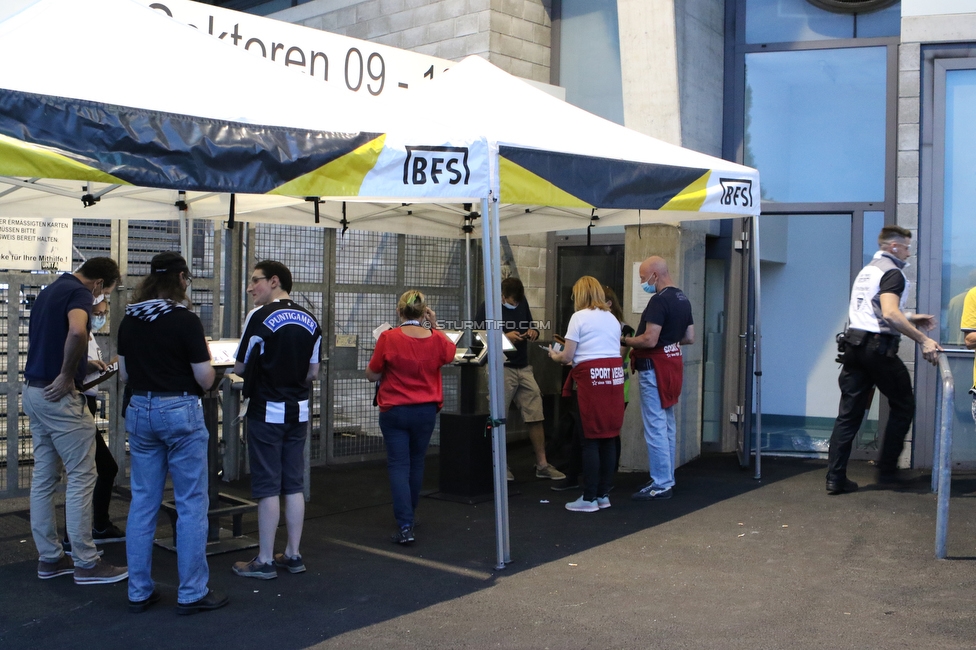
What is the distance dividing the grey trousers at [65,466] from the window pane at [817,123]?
6446 millimetres

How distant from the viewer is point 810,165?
29.0 feet

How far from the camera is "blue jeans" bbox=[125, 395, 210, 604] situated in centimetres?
441

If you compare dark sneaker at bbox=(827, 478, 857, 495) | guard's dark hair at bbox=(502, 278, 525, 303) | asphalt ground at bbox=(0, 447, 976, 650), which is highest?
guard's dark hair at bbox=(502, 278, 525, 303)

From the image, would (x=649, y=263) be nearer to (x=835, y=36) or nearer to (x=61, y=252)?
(x=835, y=36)

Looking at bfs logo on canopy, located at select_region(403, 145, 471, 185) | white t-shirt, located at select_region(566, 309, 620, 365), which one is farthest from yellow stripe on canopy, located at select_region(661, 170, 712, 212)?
bfs logo on canopy, located at select_region(403, 145, 471, 185)

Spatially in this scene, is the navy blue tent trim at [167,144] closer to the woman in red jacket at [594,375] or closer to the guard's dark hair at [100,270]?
the guard's dark hair at [100,270]

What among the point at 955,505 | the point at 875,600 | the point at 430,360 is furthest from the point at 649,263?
the point at 875,600

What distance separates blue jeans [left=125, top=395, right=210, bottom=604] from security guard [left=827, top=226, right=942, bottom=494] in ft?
15.3

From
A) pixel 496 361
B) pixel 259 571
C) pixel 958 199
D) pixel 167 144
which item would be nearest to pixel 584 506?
pixel 496 361

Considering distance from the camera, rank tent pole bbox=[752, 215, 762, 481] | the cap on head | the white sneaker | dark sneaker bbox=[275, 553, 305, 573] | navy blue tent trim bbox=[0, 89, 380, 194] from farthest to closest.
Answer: tent pole bbox=[752, 215, 762, 481], the white sneaker, dark sneaker bbox=[275, 553, 305, 573], the cap on head, navy blue tent trim bbox=[0, 89, 380, 194]

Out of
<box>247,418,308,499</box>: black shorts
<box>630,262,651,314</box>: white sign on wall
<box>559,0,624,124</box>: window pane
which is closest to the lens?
<box>247,418,308,499</box>: black shorts

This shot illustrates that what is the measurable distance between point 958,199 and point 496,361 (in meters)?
5.05

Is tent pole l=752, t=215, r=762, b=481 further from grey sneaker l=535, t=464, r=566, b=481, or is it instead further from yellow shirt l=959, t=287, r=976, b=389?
grey sneaker l=535, t=464, r=566, b=481

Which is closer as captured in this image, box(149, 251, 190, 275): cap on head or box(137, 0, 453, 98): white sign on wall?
box(149, 251, 190, 275): cap on head
